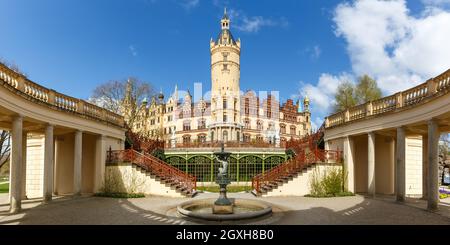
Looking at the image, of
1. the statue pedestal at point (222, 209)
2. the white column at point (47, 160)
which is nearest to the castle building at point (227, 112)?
the white column at point (47, 160)

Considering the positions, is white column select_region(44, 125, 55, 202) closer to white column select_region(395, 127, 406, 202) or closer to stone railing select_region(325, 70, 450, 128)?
stone railing select_region(325, 70, 450, 128)

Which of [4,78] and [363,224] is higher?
[4,78]

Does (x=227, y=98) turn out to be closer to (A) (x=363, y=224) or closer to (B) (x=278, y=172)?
(B) (x=278, y=172)

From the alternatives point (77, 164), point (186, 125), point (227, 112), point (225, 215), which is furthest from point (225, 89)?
point (225, 215)

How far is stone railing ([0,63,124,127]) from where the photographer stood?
11131 mm

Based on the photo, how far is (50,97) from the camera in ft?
44.9

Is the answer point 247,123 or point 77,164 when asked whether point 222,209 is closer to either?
point 77,164

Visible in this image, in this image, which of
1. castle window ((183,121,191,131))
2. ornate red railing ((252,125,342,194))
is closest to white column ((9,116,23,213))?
ornate red railing ((252,125,342,194))

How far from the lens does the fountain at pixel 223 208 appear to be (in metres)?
9.96

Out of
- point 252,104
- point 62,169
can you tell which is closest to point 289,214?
point 62,169

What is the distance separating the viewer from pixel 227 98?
222 feet

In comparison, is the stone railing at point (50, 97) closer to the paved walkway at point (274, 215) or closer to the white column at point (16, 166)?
the white column at point (16, 166)
